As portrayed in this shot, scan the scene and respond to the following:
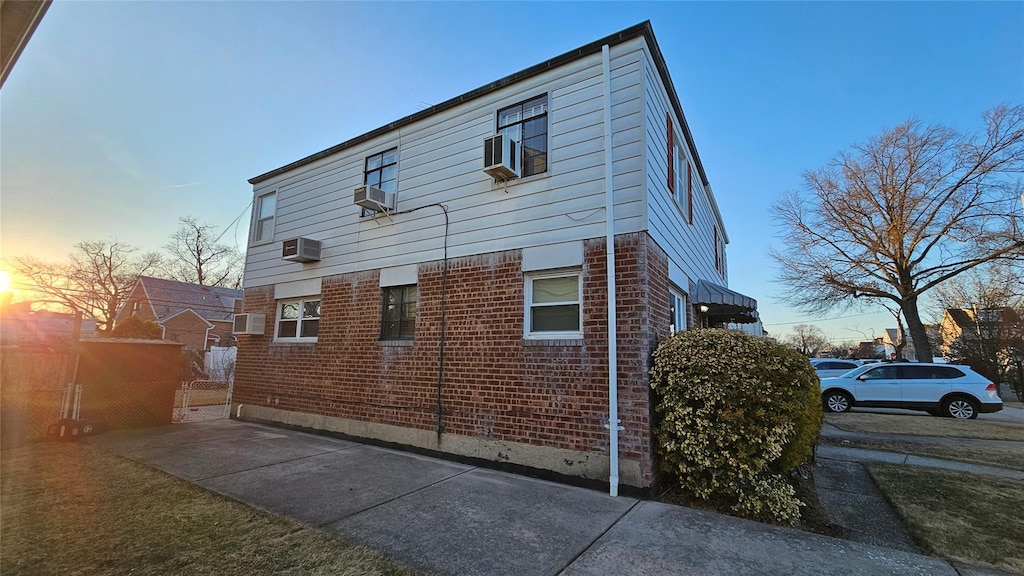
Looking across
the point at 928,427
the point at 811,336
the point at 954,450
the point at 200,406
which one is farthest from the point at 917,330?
the point at 811,336

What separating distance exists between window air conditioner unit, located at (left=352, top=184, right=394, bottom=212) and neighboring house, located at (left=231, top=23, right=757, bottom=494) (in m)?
0.04

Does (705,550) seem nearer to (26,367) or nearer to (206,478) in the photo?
(206,478)

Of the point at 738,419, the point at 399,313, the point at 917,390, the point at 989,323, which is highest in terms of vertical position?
the point at 989,323

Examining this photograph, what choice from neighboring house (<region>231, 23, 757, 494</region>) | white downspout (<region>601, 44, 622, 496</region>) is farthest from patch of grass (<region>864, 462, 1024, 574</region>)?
white downspout (<region>601, 44, 622, 496</region>)

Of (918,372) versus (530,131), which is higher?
(530,131)

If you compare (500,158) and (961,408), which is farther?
(961,408)

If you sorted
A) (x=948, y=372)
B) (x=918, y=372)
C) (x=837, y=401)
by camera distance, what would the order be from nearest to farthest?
(x=948, y=372) < (x=918, y=372) < (x=837, y=401)

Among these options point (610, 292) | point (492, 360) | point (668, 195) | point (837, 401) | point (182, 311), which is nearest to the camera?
point (610, 292)

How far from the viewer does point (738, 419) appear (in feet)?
14.7

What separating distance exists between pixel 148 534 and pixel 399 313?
4.54 meters

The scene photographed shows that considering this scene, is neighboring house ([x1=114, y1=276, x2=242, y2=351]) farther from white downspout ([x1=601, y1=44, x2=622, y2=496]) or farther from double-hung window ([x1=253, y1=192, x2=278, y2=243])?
white downspout ([x1=601, y1=44, x2=622, y2=496])

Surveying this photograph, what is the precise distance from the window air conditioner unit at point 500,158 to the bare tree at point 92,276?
34418 millimetres

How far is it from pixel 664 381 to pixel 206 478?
5996 millimetres

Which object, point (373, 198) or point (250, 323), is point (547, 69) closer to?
point (373, 198)
